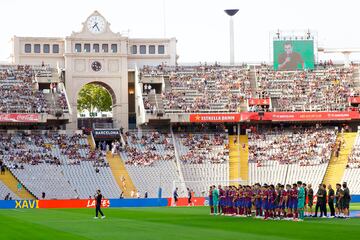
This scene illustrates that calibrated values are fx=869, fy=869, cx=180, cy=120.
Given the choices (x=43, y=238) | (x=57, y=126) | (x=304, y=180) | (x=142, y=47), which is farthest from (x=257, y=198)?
(x=142, y=47)

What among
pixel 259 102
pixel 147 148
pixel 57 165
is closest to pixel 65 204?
pixel 57 165

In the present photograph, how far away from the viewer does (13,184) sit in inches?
3063

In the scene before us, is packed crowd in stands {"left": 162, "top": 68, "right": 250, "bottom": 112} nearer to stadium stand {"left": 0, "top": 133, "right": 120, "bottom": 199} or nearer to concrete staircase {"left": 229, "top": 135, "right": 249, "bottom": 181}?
concrete staircase {"left": 229, "top": 135, "right": 249, "bottom": 181}

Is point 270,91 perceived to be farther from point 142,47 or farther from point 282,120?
point 142,47

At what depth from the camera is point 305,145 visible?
287 feet

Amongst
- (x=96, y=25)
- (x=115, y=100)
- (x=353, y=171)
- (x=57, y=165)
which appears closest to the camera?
(x=353, y=171)

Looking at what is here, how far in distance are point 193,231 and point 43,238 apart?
5893 millimetres

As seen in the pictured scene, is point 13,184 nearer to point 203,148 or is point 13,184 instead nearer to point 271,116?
point 203,148

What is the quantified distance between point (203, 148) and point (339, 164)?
1416 centimetres

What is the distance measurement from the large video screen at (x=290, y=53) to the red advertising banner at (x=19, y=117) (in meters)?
26.4

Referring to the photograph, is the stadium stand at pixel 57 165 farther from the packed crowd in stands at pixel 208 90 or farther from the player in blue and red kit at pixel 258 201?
the player in blue and red kit at pixel 258 201

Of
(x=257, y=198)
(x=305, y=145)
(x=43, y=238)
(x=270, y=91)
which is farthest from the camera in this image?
(x=270, y=91)

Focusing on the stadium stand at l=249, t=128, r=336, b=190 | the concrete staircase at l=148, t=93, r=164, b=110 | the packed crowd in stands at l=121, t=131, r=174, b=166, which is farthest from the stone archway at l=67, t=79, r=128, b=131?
the stadium stand at l=249, t=128, r=336, b=190

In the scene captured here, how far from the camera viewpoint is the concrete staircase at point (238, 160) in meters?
83.5
